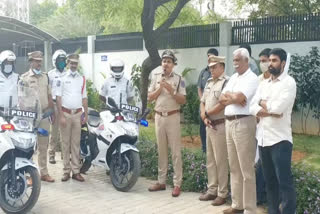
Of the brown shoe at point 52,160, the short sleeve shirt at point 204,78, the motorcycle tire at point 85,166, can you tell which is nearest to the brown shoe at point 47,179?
the motorcycle tire at point 85,166

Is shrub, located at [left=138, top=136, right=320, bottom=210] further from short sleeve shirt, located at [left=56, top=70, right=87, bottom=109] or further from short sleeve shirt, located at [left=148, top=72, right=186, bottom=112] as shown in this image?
short sleeve shirt, located at [left=56, top=70, right=87, bottom=109]

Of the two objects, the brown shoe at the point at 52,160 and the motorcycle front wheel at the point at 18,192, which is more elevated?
the motorcycle front wheel at the point at 18,192

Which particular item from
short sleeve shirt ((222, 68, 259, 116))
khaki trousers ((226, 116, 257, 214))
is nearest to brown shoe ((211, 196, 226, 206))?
khaki trousers ((226, 116, 257, 214))

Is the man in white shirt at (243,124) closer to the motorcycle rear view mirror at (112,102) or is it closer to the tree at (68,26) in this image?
the motorcycle rear view mirror at (112,102)

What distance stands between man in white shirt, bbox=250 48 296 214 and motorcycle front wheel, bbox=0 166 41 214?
2.54 meters

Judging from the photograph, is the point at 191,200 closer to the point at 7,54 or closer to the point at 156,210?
the point at 156,210

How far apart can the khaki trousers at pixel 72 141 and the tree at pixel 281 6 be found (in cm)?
856

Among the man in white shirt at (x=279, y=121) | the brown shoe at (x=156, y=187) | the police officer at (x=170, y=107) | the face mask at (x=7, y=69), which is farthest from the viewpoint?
the brown shoe at (x=156, y=187)

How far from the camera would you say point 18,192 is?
4871mm

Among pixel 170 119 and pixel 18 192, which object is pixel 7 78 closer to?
pixel 18 192

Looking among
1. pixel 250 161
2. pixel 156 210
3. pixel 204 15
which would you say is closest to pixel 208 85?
pixel 250 161

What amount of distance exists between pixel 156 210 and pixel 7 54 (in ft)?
9.04

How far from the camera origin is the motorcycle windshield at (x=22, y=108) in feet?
16.4

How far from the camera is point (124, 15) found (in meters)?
12.1
